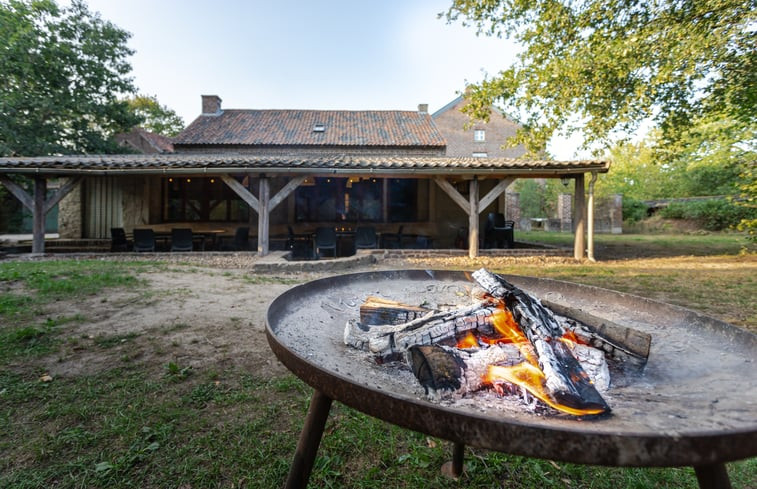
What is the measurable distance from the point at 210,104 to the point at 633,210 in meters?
25.9

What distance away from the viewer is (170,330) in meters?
3.70

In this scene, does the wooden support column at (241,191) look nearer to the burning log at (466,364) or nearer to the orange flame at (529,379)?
the burning log at (466,364)

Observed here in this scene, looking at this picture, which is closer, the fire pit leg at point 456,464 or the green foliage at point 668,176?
the fire pit leg at point 456,464

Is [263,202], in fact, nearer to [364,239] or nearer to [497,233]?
[364,239]

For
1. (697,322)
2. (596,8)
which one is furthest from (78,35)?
(697,322)

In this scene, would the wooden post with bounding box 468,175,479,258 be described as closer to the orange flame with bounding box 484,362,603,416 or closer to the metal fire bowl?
the metal fire bowl

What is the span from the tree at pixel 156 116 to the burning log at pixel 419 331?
42205mm

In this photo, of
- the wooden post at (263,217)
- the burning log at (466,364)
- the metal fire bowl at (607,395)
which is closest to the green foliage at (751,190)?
the metal fire bowl at (607,395)

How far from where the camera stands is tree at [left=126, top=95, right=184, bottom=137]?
3462 cm

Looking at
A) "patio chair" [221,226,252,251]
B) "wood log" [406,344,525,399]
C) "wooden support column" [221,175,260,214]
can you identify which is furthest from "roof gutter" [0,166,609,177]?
"wood log" [406,344,525,399]

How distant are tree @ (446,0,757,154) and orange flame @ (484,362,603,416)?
8116mm

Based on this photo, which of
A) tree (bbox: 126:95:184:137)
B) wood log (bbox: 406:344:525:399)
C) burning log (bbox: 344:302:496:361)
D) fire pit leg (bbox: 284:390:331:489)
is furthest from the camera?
tree (bbox: 126:95:184:137)

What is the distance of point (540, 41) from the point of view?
29.9ft

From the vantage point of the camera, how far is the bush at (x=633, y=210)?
73.3 ft
